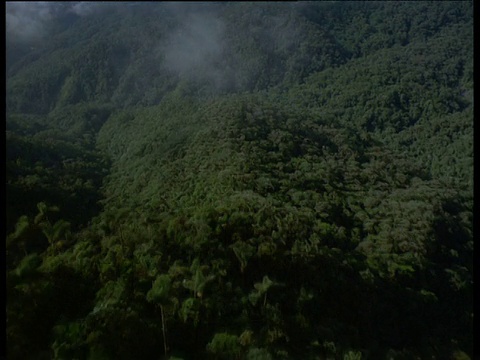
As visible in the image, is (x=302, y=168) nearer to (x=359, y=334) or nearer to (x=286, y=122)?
(x=286, y=122)

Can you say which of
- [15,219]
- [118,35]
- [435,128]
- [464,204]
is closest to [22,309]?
[15,219]

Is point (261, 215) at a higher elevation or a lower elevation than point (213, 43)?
lower

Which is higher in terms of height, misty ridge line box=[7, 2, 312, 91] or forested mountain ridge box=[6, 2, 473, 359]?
misty ridge line box=[7, 2, 312, 91]

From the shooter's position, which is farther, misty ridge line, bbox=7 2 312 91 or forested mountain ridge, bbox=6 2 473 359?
misty ridge line, bbox=7 2 312 91

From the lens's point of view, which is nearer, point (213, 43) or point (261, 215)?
point (261, 215)

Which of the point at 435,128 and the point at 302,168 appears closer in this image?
the point at 302,168

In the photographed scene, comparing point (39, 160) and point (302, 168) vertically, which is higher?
point (302, 168)

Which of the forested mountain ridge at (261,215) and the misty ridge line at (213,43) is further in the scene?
the misty ridge line at (213,43)

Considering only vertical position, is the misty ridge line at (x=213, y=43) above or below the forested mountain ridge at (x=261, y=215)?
above
